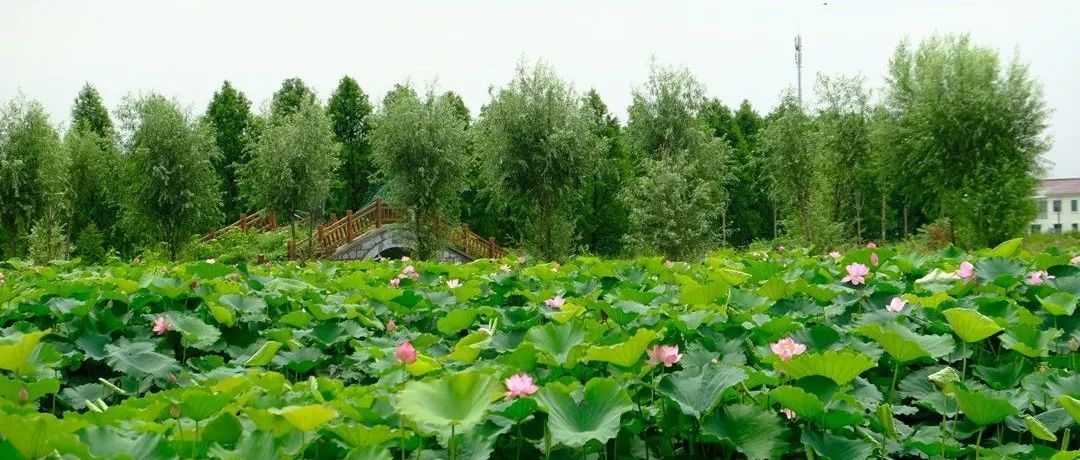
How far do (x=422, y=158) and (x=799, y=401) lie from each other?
2391 cm

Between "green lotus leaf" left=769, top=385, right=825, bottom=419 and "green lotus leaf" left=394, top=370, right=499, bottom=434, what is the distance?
553 millimetres

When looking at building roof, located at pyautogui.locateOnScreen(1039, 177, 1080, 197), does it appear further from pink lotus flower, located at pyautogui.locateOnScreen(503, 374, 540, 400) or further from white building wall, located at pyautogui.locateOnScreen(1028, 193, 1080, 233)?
pink lotus flower, located at pyautogui.locateOnScreen(503, 374, 540, 400)

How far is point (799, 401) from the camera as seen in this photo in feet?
5.31

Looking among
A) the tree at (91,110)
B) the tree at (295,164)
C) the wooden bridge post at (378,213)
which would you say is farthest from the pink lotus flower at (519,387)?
the tree at (91,110)

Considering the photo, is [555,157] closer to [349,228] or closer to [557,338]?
[349,228]

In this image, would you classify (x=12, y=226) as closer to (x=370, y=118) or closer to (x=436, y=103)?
(x=370, y=118)

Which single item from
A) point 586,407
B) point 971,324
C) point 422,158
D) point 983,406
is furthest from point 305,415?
point 422,158

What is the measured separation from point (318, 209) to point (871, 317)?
27397 mm

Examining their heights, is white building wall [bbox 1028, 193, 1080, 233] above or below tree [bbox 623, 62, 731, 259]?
below

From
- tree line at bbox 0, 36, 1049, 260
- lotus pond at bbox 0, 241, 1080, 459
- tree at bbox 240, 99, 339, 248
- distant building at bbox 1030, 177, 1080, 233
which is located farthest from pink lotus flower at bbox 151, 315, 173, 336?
distant building at bbox 1030, 177, 1080, 233

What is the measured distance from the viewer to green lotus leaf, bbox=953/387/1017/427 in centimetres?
165

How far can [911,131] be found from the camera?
2583cm

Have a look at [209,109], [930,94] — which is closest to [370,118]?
[930,94]

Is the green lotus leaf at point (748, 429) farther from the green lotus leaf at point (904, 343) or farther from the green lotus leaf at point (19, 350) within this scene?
the green lotus leaf at point (19, 350)
